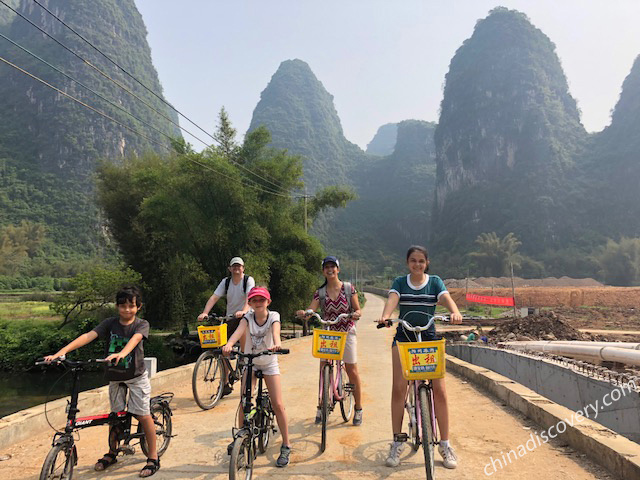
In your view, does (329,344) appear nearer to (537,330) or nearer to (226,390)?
(226,390)

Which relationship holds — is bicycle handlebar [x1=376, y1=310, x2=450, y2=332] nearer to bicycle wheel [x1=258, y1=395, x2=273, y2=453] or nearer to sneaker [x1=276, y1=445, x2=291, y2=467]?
bicycle wheel [x1=258, y1=395, x2=273, y2=453]

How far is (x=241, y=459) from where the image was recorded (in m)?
2.89

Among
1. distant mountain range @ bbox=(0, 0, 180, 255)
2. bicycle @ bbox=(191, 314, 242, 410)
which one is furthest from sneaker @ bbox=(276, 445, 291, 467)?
distant mountain range @ bbox=(0, 0, 180, 255)

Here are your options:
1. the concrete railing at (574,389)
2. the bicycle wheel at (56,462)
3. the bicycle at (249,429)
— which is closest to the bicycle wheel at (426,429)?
the bicycle at (249,429)

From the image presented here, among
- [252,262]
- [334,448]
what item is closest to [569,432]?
[334,448]

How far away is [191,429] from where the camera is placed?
176 inches

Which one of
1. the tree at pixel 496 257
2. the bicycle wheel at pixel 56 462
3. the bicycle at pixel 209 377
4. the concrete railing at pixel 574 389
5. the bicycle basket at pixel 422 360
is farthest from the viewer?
the tree at pixel 496 257

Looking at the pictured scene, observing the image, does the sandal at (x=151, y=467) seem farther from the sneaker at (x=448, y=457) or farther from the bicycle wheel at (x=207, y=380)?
the sneaker at (x=448, y=457)

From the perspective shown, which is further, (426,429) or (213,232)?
(213,232)

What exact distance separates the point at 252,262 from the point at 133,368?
Result: 46.6 feet

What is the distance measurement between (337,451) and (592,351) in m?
11.9

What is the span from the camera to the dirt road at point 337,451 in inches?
130

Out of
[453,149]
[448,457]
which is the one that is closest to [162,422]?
[448,457]

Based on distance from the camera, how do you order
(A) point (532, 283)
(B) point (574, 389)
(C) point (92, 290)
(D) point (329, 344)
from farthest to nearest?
(A) point (532, 283) → (C) point (92, 290) → (B) point (574, 389) → (D) point (329, 344)
